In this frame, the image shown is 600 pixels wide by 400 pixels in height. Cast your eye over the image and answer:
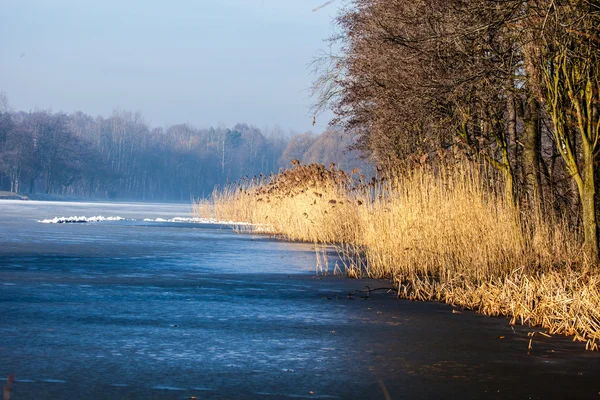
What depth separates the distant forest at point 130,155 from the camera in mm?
102750

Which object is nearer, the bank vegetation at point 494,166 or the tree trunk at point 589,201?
the bank vegetation at point 494,166

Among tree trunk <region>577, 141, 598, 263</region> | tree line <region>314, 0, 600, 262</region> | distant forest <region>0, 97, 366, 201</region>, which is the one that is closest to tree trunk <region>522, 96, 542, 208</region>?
tree line <region>314, 0, 600, 262</region>

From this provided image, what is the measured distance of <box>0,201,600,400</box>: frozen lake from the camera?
515 centimetres

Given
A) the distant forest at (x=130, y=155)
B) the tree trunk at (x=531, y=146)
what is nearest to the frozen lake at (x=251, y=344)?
the tree trunk at (x=531, y=146)

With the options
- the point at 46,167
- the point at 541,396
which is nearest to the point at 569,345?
the point at 541,396

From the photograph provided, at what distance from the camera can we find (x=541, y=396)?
5027 millimetres

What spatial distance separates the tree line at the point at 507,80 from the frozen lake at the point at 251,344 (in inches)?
106

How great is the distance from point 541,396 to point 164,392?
2.15 m

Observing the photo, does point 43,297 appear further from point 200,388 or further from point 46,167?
point 46,167

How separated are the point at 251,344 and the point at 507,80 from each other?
693 centimetres

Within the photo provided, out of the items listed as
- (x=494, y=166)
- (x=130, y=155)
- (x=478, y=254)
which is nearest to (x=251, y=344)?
(x=478, y=254)

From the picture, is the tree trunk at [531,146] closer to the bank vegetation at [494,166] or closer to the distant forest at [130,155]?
the bank vegetation at [494,166]

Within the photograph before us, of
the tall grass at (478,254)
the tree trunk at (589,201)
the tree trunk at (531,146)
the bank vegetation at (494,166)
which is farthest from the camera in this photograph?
the tree trunk at (531,146)

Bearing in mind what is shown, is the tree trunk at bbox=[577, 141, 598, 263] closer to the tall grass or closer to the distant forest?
the tall grass
